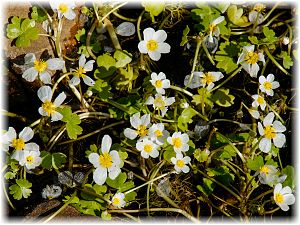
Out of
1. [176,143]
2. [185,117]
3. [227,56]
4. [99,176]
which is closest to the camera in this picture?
[99,176]

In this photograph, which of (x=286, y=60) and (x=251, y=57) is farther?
(x=286, y=60)

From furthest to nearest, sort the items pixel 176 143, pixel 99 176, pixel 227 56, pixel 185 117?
pixel 227 56
pixel 185 117
pixel 176 143
pixel 99 176

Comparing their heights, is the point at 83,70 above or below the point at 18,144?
above

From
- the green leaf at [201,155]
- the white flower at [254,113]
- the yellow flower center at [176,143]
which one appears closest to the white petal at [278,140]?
the white flower at [254,113]

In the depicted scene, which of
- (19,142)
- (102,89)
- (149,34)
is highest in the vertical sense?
(149,34)

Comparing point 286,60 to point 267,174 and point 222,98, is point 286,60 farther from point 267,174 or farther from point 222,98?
point 267,174

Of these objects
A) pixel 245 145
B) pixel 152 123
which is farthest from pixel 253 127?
pixel 152 123

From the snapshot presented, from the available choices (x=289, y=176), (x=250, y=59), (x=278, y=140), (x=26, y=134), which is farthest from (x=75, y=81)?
→ (x=289, y=176)
